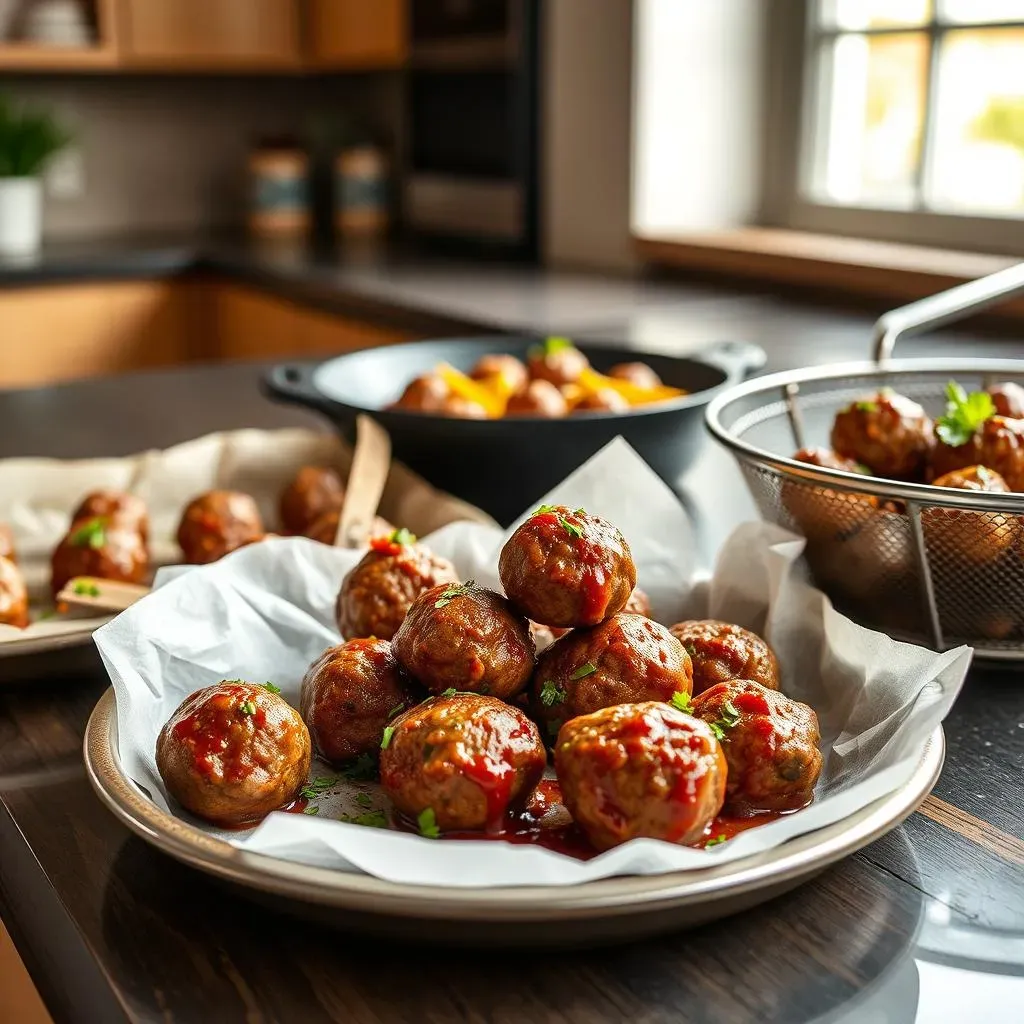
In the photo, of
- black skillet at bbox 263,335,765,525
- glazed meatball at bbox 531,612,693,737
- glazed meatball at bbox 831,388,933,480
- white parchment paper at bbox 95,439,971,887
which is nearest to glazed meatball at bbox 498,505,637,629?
glazed meatball at bbox 531,612,693,737

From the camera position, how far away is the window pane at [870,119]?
8.81 feet

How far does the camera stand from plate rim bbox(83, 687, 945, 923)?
56 cm

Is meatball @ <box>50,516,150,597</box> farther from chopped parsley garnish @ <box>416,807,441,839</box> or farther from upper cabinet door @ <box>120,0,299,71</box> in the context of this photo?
upper cabinet door @ <box>120,0,299,71</box>

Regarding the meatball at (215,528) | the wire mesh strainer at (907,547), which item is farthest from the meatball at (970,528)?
the meatball at (215,528)

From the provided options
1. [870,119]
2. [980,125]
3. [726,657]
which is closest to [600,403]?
[726,657]

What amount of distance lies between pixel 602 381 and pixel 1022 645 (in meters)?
0.60

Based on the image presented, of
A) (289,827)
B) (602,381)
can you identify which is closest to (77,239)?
(602,381)

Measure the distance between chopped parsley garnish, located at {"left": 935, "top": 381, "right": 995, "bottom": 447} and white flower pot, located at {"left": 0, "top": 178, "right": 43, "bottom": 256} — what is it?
3.04m

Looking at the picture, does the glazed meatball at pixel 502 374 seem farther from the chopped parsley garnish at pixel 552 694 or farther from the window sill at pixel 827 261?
the window sill at pixel 827 261

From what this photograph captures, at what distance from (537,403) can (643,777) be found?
2.24ft

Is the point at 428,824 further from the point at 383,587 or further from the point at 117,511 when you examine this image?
the point at 117,511

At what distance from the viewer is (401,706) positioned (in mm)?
724

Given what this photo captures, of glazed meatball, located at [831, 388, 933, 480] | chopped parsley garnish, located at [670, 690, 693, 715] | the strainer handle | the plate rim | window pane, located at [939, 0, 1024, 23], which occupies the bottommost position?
the plate rim

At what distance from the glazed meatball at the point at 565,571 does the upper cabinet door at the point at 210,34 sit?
11.1 ft
